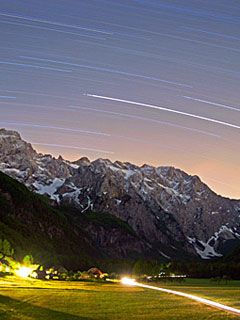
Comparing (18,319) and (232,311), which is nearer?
(18,319)

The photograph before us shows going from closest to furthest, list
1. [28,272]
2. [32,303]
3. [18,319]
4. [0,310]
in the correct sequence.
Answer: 1. [18,319]
2. [0,310]
3. [32,303]
4. [28,272]

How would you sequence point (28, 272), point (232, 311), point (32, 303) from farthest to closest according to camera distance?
1. point (28, 272)
2. point (32, 303)
3. point (232, 311)

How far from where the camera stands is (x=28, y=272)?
18875 cm

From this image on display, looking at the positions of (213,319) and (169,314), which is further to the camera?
(169,314)

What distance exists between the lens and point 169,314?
49.3 metres

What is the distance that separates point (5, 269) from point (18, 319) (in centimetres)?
13498

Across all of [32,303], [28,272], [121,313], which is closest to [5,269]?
[28,272]

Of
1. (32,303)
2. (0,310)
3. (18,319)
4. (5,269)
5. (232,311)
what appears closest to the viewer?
(18,319)

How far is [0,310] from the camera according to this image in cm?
4775

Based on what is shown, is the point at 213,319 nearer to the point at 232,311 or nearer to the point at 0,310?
the point at 232,311

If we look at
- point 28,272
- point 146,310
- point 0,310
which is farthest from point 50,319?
point 28,272

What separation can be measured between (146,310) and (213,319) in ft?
37.7

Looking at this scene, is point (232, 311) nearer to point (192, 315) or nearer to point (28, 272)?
point (192, 315)

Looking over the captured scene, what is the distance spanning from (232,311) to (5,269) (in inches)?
5236
